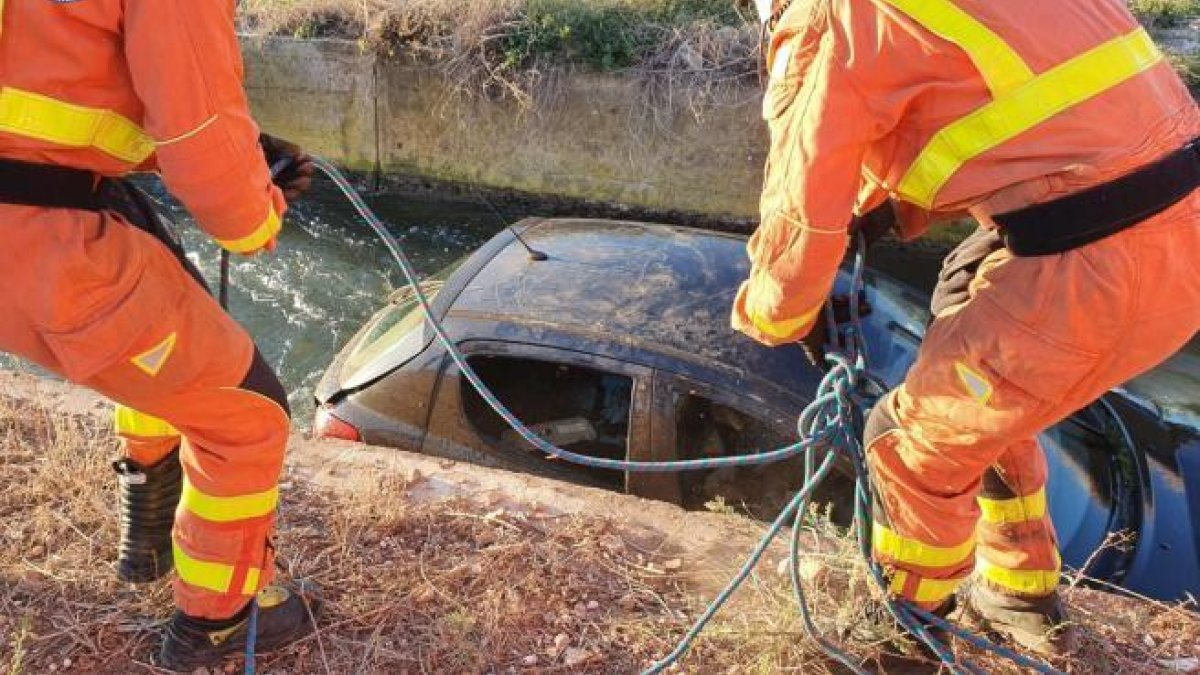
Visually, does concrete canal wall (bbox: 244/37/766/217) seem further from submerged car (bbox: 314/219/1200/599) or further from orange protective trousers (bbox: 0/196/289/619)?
orange protective trousers (bbox: 0/196/289/619)

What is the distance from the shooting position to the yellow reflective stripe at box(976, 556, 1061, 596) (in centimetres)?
272

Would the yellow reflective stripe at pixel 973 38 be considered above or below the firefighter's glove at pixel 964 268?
above

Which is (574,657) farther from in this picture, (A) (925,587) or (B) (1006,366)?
(B) (1006,366)

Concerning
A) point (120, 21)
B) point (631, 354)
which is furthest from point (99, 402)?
point (120, 21)

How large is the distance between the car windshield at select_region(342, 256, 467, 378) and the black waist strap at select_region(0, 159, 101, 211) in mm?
1939

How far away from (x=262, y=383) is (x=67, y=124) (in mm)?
737

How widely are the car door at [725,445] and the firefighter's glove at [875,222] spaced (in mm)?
1048

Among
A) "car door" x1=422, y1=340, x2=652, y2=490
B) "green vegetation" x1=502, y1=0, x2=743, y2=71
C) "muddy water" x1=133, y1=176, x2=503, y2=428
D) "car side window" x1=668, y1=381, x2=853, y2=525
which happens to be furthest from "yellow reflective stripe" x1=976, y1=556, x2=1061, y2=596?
"green vegetation" x1=502, y1=0, x2=743, y2=71

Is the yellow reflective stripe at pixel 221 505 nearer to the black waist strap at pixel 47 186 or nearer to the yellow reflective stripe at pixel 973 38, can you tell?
the black waist strap at pixel 47 186

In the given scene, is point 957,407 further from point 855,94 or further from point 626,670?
point 626,670

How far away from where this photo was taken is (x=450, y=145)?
8750 mm

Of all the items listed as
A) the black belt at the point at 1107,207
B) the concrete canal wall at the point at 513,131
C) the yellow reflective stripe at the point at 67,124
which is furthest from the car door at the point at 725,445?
the concrete canal wall at the point at 513,131

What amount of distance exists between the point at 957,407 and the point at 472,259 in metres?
Result: 2.56

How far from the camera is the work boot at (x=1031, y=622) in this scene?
2.75 m
